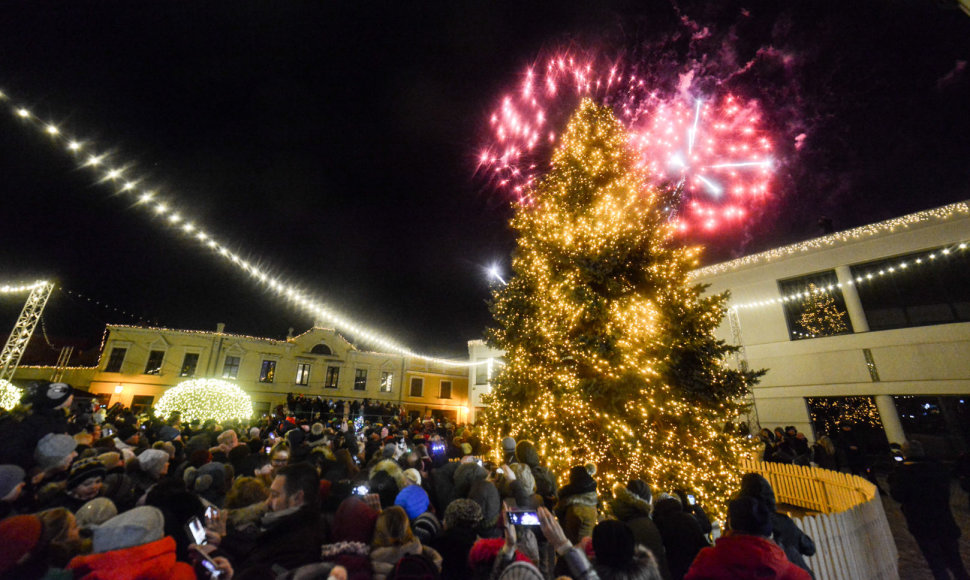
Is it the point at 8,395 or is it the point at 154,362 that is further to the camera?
the point at 154,362

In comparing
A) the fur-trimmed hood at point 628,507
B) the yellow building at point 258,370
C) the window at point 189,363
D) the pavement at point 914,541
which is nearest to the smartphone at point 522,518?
the fur-trimmed hood at point 628,507

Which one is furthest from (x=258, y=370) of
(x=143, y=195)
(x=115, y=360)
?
(x=143, y=195)

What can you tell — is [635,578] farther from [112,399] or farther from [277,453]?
[112,399]

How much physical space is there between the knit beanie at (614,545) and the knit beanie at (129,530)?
2679mm

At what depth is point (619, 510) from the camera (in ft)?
12.0

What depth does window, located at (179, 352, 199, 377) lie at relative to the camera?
27703 millimetres

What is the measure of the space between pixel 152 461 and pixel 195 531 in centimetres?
238

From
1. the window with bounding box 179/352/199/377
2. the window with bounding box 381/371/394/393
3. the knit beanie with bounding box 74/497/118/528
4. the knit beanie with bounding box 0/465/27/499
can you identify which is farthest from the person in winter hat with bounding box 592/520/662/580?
the window with bounding box 179/352/199/377

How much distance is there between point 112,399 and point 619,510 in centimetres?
3646

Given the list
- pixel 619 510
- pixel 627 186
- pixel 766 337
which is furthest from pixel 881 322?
pixel 619 510

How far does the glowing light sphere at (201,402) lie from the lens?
13648mm

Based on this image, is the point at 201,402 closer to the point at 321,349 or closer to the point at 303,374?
the point at 303,374

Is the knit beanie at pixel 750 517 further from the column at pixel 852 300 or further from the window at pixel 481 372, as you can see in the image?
the window at pixel 481 372

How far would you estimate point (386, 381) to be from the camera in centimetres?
3425
